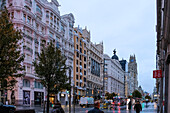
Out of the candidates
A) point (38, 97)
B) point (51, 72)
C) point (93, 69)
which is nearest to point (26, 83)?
point (38, 97)

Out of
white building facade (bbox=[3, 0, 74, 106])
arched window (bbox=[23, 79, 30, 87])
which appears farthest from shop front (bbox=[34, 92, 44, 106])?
arched window (bbox=[23, 79, 30, 87])

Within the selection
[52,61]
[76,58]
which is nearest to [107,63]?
[76,58]

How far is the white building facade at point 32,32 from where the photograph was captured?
164 ft

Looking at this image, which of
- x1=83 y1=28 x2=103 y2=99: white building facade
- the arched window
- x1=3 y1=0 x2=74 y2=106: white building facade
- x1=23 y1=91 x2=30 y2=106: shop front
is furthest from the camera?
x1=83 y1=28 x2=103 y2=99: white building facade

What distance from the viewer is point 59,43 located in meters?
68.4

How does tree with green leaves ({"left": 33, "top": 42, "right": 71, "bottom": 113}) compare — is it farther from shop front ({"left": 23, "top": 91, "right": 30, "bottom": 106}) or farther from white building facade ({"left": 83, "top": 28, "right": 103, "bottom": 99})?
white building facade ({"left": 83, "top": 28, "right": 103, "bottom": 99})

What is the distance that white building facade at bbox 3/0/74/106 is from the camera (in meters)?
50.0

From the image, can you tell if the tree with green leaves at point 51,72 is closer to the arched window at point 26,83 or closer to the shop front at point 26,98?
the arched window at point 26,83

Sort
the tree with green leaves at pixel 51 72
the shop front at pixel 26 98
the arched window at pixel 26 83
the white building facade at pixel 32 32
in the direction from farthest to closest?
the arched window at pixel 26 83
the shop front at pixel 26 98
the white building facade at pixel 32 32
the tree with green leaves at pixel 51 72

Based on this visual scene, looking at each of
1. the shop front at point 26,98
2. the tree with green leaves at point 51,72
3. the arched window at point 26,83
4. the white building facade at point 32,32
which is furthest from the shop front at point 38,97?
the tree with green leaves at point 51,72

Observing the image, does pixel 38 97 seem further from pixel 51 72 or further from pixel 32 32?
pixel 51 72

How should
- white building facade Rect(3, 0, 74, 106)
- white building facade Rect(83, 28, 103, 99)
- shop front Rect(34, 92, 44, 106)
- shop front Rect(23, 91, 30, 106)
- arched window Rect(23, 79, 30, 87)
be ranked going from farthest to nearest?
white building facade Rect(83, 28, 103, 99)
shop front Rect(34, 92, 44, 106)
arched window Rect(23, 79, 30, 87)
shop front Rect(23, 91, 30, 106)
white building facade Rect(3, 0, 74, 106)

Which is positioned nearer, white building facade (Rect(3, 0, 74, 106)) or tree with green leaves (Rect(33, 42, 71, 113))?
tree with green leaves (Rect(33, 42, 71, 113))

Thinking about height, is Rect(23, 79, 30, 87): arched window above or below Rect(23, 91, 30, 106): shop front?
above
